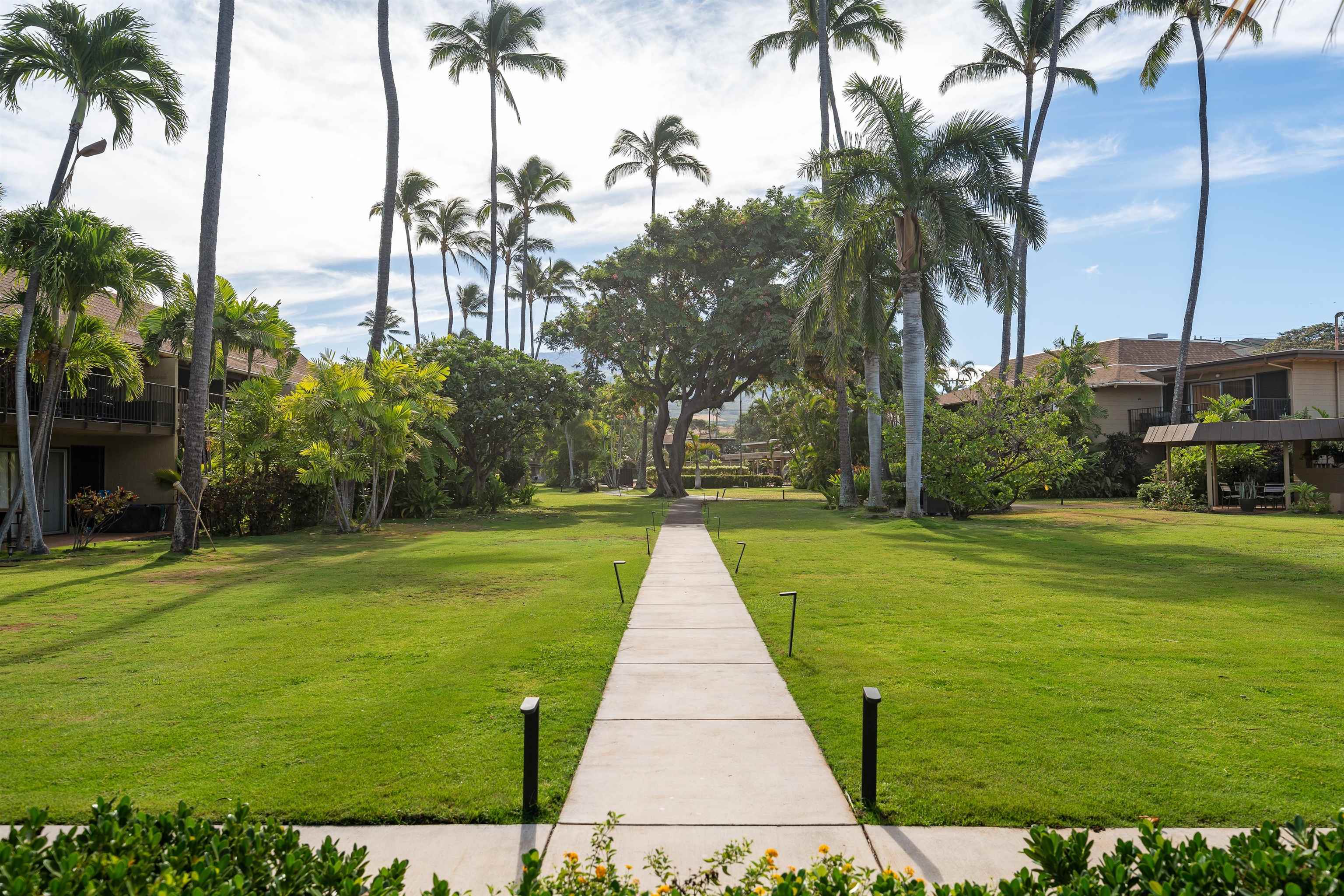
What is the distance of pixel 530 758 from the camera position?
4.54 m

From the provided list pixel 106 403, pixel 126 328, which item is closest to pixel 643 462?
pixel 126 328

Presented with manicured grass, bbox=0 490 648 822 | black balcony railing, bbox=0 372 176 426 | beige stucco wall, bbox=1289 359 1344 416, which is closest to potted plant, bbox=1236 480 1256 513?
beige stucco wall, bbox=1289 359 1344 416

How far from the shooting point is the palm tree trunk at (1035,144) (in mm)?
32000

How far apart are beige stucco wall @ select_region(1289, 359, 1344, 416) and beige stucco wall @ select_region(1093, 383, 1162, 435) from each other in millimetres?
7945

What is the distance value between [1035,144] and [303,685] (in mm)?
36070

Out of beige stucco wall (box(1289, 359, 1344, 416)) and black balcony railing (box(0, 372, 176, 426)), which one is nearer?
black balcony railing (box(0, 372, 176, 426))

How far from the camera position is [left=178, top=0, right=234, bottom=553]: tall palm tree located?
715 inches

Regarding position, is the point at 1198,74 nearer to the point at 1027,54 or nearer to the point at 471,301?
the point at 1027,54

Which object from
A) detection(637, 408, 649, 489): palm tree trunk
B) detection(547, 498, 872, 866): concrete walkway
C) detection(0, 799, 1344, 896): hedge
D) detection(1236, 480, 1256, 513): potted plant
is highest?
detection(637, 408, 649, 489): palm tree trunk

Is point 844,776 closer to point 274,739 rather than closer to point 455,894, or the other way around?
point 455,894

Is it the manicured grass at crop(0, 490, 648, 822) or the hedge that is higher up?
the hedge

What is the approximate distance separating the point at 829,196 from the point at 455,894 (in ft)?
72.7

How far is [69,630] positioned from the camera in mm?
9531

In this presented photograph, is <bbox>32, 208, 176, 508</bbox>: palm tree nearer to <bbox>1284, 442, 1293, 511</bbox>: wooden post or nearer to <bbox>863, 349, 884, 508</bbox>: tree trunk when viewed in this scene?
<bbox>863, 349, 884, 508</bbox>: tree trunk
